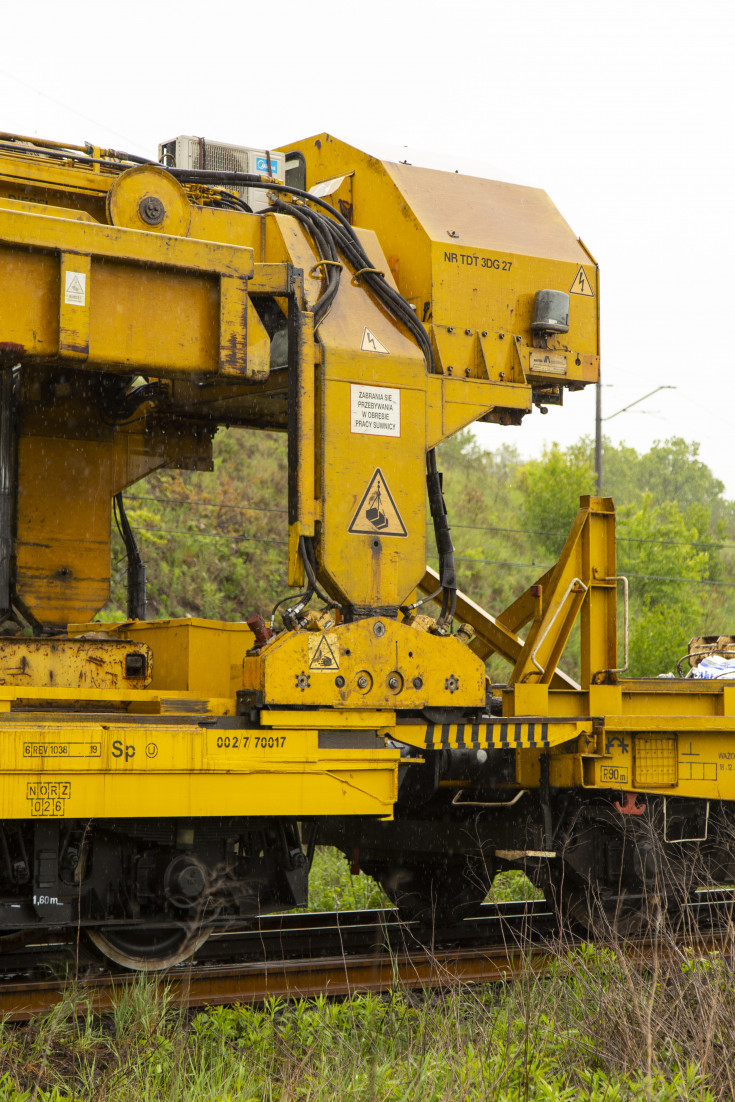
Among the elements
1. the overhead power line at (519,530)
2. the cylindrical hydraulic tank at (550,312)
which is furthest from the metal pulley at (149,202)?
the overhead power line at (519,530)

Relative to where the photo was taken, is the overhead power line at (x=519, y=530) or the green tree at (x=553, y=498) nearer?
the overhead power line at (x=519, y=530)

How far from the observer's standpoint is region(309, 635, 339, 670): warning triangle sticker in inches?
220

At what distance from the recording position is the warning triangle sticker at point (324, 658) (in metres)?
5.59

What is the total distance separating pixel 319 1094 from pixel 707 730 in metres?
3.78

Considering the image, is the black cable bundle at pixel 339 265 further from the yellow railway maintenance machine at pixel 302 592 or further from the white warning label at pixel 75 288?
the white warning label at pixel 75 288

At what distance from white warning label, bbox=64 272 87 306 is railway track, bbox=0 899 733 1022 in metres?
2.92

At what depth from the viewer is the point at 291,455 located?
575 centimetres

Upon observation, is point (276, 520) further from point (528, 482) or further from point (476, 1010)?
point (476, 1010)

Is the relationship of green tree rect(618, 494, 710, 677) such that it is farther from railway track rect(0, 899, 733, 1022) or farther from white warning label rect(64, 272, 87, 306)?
white warning label rect(64, 272, 87, 306)

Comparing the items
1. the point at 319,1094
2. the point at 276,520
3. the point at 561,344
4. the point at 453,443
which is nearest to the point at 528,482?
the point at 453,443

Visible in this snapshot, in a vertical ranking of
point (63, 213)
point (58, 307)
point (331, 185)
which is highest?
point (331, 185)

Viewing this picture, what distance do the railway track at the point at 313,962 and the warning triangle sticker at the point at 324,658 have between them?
1.43m

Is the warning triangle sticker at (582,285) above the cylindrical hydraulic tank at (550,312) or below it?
above

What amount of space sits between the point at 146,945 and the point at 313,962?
2.89 ft
